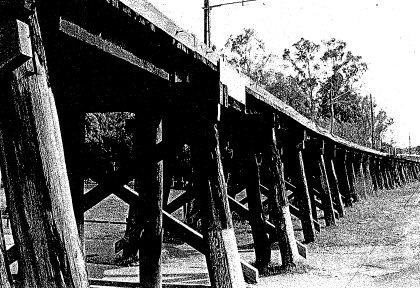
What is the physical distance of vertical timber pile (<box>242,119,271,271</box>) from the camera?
671 cm

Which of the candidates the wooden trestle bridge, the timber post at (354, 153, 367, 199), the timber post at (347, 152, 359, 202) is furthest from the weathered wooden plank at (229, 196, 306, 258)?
the timber post at (354, 153, 367, 199)

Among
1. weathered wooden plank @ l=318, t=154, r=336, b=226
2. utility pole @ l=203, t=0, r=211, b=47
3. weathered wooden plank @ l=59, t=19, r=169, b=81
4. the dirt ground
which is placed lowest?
the dirt ground

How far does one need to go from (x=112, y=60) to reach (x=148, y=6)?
61 cm

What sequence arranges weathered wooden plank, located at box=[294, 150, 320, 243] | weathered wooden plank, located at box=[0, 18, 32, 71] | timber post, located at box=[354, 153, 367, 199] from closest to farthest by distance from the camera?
weathered wooden plank, located at box=[0, 18, 32, 71] < weathered wooden plank, located at box=[294, 150, 320, 243] < timber post, located at box=[354, 153, 367, 199]

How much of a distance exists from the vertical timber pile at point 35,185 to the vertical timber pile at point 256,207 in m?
4.43

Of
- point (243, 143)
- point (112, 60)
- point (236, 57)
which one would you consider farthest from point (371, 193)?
point (236, 57)

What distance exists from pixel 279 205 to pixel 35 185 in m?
4.71

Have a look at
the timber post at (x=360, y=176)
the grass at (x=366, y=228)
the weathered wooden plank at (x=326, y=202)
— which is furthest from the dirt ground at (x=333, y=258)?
the timber post at (x=360, y=176)

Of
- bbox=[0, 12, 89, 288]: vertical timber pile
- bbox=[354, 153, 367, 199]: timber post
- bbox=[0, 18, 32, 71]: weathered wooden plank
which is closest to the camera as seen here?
bbox=[0, 18, 32, 71]: weathered wooden plank

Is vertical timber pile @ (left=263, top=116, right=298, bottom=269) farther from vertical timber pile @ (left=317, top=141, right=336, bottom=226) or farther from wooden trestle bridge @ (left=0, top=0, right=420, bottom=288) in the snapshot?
vertical timber pile @ (left=317, top=141, right=336, bottom=226)

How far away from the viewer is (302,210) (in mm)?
8766

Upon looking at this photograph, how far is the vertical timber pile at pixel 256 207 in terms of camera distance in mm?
6711

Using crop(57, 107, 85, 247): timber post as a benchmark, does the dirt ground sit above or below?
below

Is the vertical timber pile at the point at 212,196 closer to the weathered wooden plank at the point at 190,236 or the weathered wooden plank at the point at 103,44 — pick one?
the weathered wooden plank at the point at 190,236
